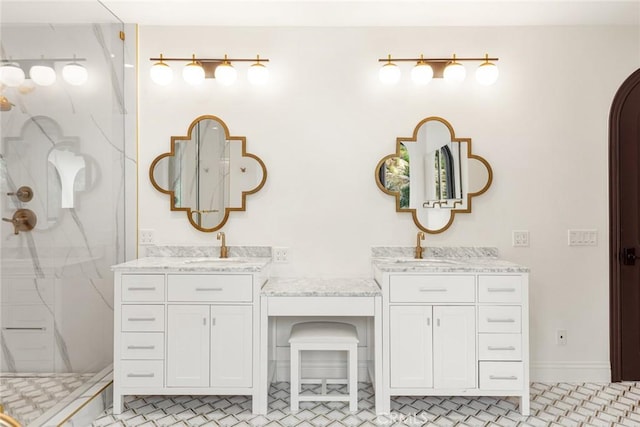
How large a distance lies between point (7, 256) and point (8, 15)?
1.14 meters

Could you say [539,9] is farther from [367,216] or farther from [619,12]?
Answer: [367,216]

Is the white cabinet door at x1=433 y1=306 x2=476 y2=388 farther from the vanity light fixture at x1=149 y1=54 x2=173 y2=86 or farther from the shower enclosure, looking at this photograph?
the vanity light fixture at x1=149 y1=54 x2=173 y2=86

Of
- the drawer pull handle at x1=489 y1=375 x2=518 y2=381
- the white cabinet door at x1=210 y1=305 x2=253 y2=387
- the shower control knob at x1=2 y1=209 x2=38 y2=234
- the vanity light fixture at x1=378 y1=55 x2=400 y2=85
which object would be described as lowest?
the drawer pull handle at x1=489 y1=375 x2=518 y2=381

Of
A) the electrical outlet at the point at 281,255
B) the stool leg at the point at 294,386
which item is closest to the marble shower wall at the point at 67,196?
the electrical outlet at the point at 281,255

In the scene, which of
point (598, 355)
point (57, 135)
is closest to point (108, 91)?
point (57, 135)

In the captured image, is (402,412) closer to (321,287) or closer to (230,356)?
(321,287)

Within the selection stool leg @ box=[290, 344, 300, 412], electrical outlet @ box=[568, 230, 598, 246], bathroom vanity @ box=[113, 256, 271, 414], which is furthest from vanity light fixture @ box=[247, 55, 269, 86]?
electrical outlet @ box=[568, 230, 598, 246]

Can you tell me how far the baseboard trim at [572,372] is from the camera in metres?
2.87

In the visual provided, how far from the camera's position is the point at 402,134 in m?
2.93

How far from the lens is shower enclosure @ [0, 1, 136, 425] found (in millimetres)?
1928

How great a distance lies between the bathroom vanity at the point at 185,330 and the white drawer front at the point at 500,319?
4.36ft

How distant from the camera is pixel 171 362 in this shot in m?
2.38

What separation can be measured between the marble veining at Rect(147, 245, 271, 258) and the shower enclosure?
21 cm

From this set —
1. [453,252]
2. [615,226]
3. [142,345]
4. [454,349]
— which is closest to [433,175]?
[453,252]
